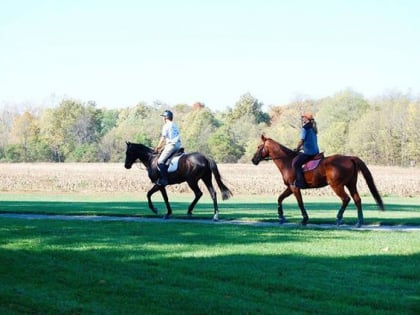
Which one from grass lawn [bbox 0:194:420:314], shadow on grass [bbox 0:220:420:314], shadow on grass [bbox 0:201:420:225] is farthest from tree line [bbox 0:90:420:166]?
shadow on grass [bbox 0:220:420:314]

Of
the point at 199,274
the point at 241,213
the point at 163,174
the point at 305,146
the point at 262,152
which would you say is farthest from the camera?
the point at 241,213

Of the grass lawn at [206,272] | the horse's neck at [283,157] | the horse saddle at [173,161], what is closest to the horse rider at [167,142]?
the horse saddle at [173,161]

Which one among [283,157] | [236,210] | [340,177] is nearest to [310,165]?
[340,177]

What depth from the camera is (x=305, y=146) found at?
20562 millimetres

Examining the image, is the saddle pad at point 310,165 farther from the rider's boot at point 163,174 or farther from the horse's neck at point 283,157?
the rider's boot at point 163,174

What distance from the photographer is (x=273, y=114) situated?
495ft

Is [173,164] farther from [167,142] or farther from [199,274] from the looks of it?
[199,274]

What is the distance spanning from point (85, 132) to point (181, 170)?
100430mm

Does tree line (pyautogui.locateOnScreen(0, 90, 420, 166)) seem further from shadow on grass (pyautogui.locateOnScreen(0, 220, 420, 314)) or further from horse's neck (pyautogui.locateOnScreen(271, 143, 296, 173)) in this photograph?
shadow on grass (pyautogui.locateOnScreen(0, 220, 420, 314))

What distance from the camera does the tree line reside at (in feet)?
324

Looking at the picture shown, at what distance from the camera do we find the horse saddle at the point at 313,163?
2052 centimetres

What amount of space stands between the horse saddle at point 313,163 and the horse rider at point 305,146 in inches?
3.0

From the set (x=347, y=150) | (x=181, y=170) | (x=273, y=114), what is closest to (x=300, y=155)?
(x=181, y=170)

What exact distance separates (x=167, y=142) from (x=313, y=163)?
481 cm
